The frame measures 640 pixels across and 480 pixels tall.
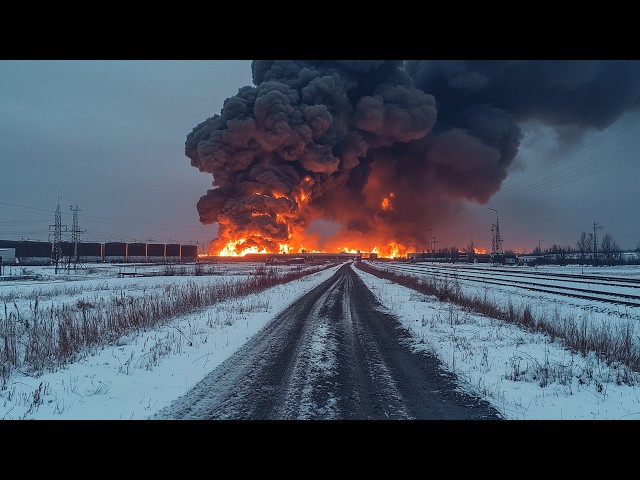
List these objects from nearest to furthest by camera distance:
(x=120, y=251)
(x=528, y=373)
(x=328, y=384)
A: (x=328, y=384) → (x=528, y=373) → (x=120, y=251)

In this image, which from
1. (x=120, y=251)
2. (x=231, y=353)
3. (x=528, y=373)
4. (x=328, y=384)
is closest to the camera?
(x=328, y=384)

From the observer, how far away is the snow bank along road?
4902 mm

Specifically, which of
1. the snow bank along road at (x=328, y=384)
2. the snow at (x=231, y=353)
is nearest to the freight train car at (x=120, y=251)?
the snow at (x=231, y=353)

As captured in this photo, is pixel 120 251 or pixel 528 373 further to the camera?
pixel 120 251

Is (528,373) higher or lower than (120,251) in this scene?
lower

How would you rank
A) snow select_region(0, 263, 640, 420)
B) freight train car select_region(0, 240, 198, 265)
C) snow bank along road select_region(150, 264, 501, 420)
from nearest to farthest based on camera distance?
snow bank along road select_region(150, 264, 501, 420), snow select_region(0, 263, 640, 420), freight train car select_region(0, 240, 198, 265)

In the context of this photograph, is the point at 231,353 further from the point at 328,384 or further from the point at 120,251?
the point at 120,251

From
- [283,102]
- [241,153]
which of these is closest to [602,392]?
[283,102]

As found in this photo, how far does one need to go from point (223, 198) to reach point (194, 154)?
1043cm

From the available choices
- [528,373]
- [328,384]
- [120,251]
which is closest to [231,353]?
[328,384]

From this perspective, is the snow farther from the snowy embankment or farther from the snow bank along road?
the snow bank along road

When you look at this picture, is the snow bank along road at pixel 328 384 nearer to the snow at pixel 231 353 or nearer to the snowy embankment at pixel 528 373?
the snow at pixel 231 353

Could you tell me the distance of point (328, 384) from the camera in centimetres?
604

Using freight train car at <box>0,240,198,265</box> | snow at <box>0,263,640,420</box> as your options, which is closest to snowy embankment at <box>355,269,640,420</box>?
snow at <box>0,263,640,420</box>
